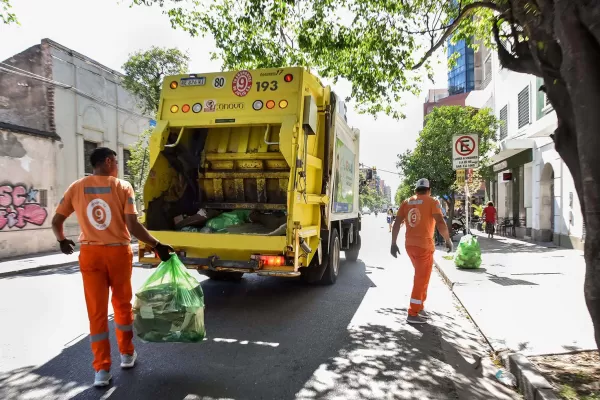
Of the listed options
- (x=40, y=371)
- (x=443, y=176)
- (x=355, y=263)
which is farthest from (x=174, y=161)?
(x=443, y=176)

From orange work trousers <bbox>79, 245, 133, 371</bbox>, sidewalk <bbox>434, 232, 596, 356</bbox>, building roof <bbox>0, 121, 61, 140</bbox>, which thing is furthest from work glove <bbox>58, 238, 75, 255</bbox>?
building roof <bbox>0, 121, 61, 140</bbox>

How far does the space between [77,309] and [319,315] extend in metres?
3.30

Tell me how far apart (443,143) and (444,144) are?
0.19ft

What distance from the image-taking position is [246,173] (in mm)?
6672

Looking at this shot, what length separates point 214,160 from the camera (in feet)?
22.3

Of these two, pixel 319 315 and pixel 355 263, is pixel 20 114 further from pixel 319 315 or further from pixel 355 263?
pixel 319 315

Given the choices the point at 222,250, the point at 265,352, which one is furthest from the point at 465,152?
the point at 265,352

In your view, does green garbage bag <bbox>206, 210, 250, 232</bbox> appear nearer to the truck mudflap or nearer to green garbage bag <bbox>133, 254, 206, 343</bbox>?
the truck mudflap

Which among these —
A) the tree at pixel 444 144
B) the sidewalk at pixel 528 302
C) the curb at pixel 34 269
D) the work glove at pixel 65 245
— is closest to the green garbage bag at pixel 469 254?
the sidewalk at pixel 528 302

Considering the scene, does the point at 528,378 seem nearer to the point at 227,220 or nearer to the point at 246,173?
the point at 227,220

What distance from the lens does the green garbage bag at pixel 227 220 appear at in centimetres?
633

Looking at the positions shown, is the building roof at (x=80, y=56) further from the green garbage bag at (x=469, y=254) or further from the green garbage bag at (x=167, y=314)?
the green garbage bag at (x=167, y=314)

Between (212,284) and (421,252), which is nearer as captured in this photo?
(421,252)

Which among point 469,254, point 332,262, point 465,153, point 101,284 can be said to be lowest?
point 469,254
